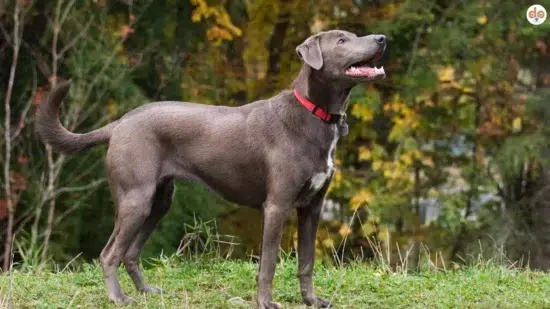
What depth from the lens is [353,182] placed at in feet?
41.3

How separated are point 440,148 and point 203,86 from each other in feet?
11.7

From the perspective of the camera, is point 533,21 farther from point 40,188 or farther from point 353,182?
point 40,188

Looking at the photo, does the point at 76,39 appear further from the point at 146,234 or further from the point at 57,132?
the point at 146,234

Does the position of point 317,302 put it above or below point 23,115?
below

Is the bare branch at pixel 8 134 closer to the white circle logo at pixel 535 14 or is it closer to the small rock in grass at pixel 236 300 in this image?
the small rock in grass at pixel 236 300

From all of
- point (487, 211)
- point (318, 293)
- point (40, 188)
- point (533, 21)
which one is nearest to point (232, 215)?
point (40, 188)

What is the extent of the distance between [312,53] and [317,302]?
1.53 m

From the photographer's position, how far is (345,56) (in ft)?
17.4

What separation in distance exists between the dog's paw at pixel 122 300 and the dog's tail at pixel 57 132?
3.28ft

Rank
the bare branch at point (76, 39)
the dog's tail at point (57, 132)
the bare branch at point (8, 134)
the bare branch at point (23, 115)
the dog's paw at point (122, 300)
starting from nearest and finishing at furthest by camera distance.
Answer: the dog's paw at point (122, 300) → the dog's tail at point (57, 132) → the bare branch at point (8, 134) → the bare branch at point (23, 115) → the bare branch at point (76, 39)

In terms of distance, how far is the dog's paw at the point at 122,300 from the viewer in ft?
18.0

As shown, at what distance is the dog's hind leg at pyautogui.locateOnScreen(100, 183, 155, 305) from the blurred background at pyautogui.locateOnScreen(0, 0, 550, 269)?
554cm

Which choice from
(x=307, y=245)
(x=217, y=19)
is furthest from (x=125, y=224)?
(x=217, y=19)

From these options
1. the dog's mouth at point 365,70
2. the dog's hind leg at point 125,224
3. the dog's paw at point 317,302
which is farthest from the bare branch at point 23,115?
the dog's mouth at point 365,70
